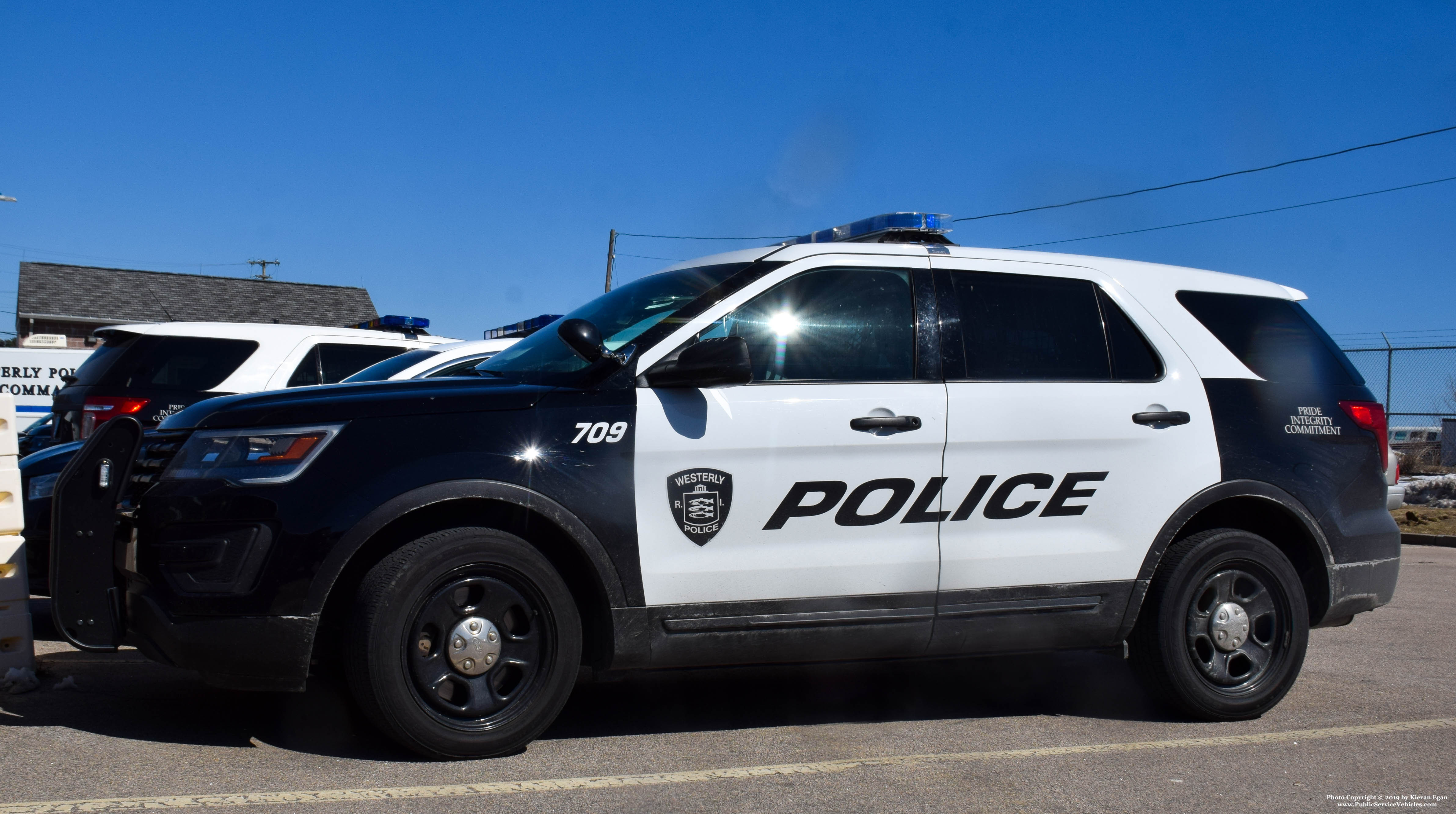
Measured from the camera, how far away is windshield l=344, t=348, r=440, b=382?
841 cm

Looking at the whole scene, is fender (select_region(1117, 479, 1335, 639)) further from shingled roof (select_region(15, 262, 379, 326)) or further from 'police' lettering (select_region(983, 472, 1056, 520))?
shingled roof (select_region(15, 262, 379, 326))

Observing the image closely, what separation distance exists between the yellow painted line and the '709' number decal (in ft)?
3.68

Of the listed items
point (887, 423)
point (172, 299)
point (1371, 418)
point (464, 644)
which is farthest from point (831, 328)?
point (172, 299)

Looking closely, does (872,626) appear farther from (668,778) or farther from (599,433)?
(599,433)

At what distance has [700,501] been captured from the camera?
4.23m

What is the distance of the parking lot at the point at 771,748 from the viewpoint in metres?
3.75

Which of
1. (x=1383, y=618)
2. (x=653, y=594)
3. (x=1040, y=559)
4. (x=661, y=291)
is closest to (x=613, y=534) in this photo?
(x=653, y=594)

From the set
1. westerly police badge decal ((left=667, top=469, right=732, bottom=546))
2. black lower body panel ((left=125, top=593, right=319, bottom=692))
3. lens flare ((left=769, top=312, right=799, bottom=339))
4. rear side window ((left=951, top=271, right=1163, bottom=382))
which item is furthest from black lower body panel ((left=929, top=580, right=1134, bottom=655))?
black lower body panel ((left=125, top=593, right=319, bottom=692))

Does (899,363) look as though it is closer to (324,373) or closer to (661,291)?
(661,291)

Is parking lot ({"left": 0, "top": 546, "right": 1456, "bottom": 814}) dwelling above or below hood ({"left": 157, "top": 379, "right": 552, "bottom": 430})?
below

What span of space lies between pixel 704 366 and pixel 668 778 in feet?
4.57

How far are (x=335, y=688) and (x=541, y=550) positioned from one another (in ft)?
5.11

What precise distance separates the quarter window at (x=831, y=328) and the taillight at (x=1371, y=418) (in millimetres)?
2121

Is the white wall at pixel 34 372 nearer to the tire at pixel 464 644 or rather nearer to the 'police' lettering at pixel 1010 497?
the tire at pixel 464 644
